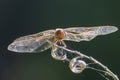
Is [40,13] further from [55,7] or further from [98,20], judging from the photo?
[98,20]

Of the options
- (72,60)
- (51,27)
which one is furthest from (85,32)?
(51,27)

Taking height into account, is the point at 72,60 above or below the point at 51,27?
above

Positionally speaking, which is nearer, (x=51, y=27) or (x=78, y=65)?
(x=78, y=65)

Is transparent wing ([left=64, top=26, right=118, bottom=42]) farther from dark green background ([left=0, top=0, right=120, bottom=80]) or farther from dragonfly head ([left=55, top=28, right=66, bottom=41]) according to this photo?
dark green background ([left=0, top=0, right=120, bottom=80])

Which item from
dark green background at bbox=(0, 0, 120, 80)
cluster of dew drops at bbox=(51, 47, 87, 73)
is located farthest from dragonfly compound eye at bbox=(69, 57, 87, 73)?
dark green background at bbox=(0, 0, 120, 80)

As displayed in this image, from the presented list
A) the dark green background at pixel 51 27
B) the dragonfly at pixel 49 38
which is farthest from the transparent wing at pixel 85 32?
the dark green background at pixel 51 27

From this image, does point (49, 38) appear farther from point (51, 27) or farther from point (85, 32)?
point (51, 27)

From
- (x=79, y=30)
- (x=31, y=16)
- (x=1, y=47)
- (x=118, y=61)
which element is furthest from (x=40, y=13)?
(x=79, y=30)

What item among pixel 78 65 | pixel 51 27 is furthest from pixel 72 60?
pixel 51 27
